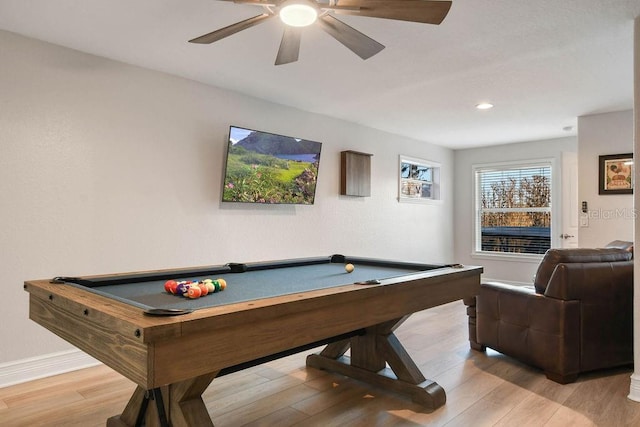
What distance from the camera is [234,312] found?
1.39 meters

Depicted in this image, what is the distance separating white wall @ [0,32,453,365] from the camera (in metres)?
2.85

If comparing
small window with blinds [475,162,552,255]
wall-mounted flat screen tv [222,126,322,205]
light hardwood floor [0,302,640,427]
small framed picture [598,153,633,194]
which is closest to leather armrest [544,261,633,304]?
light hardwood floor [0,302,640,427]

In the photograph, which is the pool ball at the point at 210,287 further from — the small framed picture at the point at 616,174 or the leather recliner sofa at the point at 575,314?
the small framed picture at the point at 616,174

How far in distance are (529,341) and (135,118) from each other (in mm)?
3430

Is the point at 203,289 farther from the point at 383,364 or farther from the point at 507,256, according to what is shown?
the point at 507,256

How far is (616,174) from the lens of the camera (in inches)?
181

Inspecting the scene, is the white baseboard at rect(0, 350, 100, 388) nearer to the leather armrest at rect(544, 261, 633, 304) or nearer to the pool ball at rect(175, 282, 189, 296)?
the pool ball at rect(175, 282, 189, 296)

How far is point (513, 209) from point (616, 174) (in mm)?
2015

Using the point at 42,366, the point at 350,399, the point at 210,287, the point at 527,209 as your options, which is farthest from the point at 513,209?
the point at 42,366

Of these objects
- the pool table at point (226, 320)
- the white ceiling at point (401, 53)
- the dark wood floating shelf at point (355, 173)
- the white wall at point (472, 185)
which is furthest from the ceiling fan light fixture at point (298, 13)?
the white wall at point (472, 185)

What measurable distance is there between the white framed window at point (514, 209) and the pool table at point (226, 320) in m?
4.26

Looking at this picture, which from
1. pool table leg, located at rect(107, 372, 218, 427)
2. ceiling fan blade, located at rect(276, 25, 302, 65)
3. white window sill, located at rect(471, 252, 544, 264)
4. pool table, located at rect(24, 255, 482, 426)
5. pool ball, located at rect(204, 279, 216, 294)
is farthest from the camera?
white window sill, located at rect(471, 252, 544, 264)

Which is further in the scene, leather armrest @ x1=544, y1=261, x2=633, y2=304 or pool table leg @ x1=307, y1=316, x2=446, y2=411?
leather armrest @ x1=544, y1=261, x2=633, y2=304

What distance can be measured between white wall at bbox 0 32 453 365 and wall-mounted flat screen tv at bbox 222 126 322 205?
0.14m
